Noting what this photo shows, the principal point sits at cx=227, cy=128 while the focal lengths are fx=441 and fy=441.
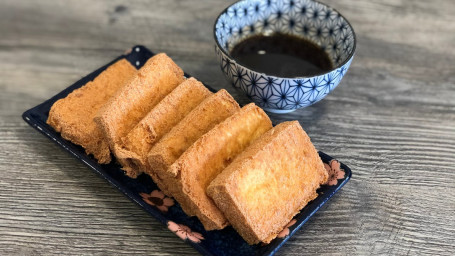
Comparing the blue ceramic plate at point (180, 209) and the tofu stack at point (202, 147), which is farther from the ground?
the tofu stack at point (202, 147)

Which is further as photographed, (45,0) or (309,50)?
(45,0)

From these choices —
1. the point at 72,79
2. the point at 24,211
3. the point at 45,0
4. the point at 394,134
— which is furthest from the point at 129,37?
the point at 394,134

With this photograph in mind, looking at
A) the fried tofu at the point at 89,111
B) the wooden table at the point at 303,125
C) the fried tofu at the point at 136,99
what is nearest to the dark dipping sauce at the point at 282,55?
the wooden table at the point at 303,125

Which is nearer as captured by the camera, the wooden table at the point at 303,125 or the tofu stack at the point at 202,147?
the tofu stack at the point at 202,147

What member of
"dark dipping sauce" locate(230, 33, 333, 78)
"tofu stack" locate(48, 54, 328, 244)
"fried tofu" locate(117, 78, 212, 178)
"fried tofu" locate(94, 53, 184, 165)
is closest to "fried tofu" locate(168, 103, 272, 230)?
"tofu stack" locate(48, 54, 328, 244)

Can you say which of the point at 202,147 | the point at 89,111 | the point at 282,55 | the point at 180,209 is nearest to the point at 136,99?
the point at 89,111

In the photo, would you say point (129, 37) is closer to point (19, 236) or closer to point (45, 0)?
point (45, 0)

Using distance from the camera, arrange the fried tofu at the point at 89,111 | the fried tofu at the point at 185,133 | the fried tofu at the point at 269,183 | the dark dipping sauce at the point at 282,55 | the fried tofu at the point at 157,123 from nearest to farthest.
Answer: the fried tofu at the point at 269,183, the fried tofu at the point at 185,133, the fried tofu at the point at 157,123, the fried tofu at the point at 89,111, the dark dipping sauce at the point at 282,55

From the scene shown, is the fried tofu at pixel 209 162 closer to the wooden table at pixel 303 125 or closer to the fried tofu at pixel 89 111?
the wooden table at pixel 303 125
